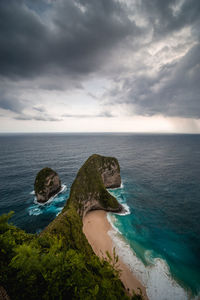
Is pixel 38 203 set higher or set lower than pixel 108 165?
lower

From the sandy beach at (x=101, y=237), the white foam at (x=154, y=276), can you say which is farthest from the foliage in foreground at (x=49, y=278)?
the white foam at (x=154, y=276)

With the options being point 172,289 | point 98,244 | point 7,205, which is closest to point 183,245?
point 172,289

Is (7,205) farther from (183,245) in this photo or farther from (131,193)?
(183,245)

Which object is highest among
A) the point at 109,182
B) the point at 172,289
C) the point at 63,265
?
the point at 63,265

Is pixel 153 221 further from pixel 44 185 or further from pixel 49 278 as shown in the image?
pixel 44 185

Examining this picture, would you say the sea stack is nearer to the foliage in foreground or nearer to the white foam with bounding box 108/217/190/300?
the white foam with bounding box 108/217/190/300

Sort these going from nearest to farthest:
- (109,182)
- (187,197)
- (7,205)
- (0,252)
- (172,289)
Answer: (0,252), (172,289), (7,205), (187,197), (109,182)
